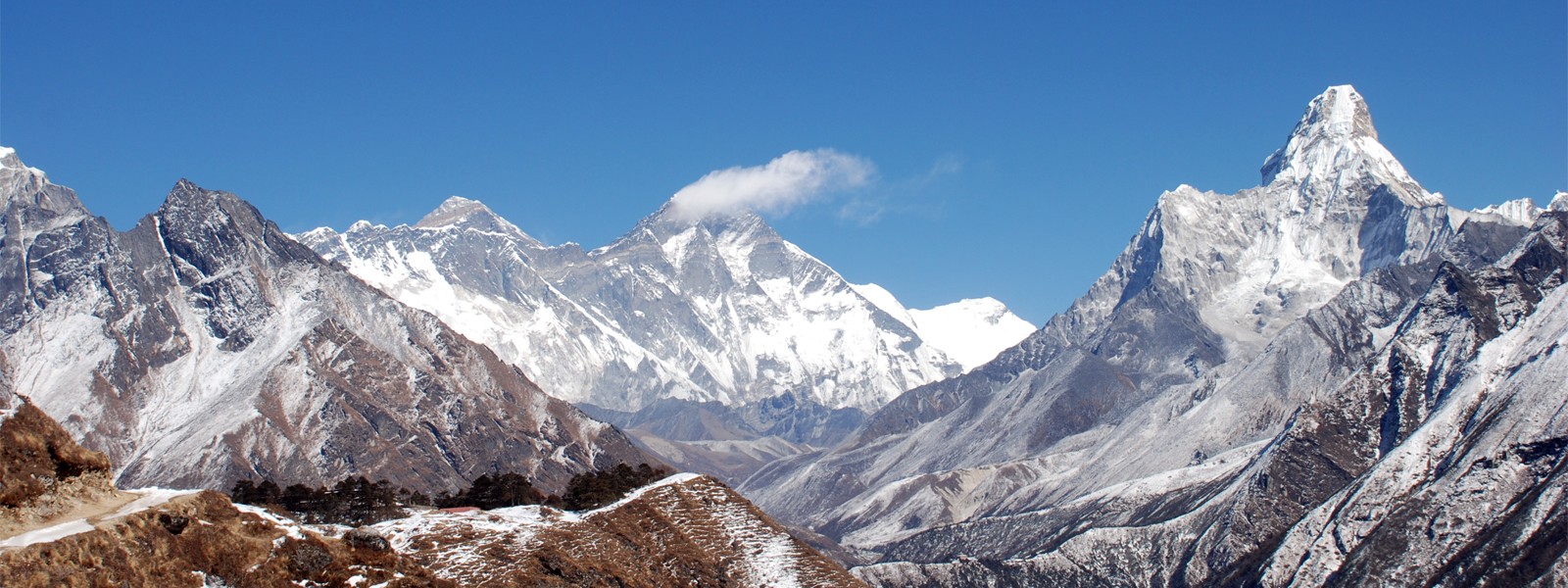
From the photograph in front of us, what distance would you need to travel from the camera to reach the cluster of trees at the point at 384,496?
97938 millimetres

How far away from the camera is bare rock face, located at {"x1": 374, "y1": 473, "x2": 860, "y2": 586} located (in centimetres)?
8462

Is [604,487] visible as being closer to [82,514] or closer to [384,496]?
[384,496]

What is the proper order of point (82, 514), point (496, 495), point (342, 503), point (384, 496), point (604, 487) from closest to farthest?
1. point (82, 514)
2. point (342, 503)
3. point (384, 496)
4. point (604, 487)
5. point (496, 495)

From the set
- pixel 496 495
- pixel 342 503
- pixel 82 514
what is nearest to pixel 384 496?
pixel 342 503

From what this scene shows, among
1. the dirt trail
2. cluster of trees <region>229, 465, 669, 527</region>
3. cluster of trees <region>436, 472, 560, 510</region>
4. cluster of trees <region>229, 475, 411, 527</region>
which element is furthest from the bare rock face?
cluster of trees <region>436, 472, 560, 510</region>

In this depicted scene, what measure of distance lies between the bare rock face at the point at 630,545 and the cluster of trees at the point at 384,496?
589 centimetres

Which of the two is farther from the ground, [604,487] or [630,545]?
[604,487]

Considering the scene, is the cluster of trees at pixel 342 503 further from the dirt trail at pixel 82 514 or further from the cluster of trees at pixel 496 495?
the dirt trail at pixel 82 514

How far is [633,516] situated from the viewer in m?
95.1

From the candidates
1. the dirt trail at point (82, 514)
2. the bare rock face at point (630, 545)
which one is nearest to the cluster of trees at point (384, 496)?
the bare rock face at point (630, 545)

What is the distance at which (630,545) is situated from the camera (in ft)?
300

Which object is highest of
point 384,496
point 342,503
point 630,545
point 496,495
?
point 496,495

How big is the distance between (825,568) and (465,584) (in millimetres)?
22964

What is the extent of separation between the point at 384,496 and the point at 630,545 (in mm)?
19752
